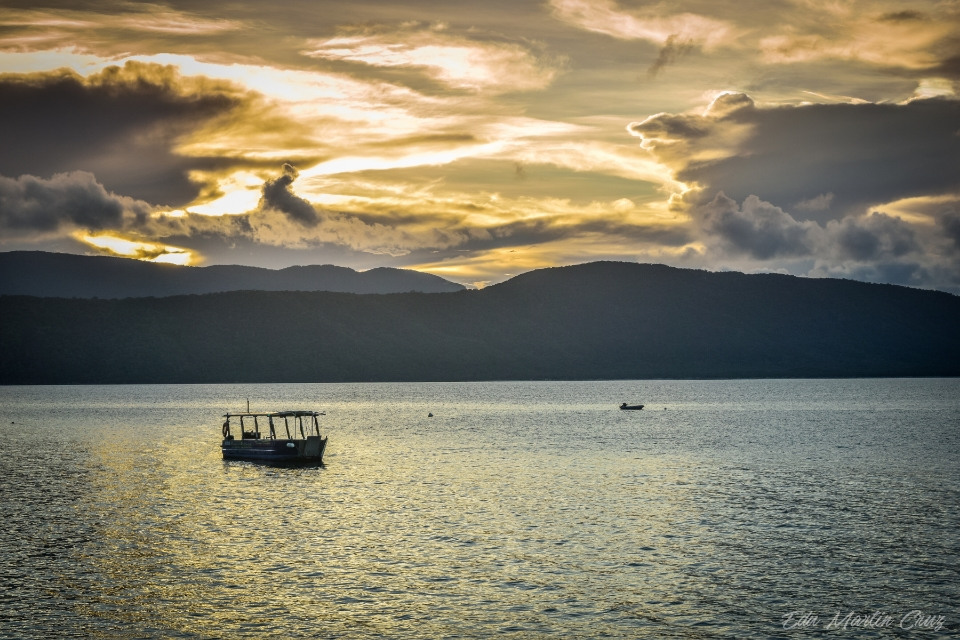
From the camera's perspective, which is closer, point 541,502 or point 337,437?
point 541,502

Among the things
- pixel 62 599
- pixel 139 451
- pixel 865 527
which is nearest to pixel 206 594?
pixel 62 599

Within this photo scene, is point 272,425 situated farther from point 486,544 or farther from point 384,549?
point 486,544

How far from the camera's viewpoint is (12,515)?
169ft

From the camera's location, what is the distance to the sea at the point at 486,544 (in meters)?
31.0

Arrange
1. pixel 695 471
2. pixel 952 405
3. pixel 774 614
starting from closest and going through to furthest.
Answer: pixel 774 614 → pixel 695 471 → pixel 952 405

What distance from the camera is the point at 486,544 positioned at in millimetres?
42781

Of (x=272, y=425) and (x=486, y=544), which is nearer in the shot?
(x=486, y=544)

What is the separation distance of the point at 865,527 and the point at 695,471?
26472 millimetres

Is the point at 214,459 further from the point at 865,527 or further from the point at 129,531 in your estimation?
the point at 865,527

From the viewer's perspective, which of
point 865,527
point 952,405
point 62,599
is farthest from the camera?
point 952,405

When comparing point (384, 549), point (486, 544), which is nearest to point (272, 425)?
point (384, 549)

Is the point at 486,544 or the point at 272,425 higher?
the point at 272,425

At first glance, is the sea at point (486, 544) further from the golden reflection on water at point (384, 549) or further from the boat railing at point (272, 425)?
the boat railing at point (272, 425)

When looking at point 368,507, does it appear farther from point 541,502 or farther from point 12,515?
point 12,515
